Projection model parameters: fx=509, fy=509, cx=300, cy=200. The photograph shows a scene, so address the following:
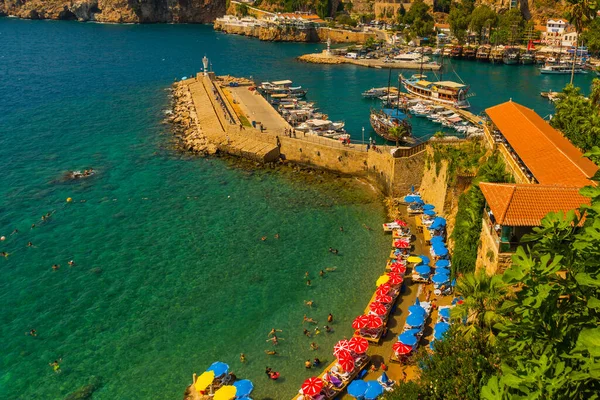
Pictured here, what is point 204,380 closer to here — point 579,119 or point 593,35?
point 579,119

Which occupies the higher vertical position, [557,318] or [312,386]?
[557,318]

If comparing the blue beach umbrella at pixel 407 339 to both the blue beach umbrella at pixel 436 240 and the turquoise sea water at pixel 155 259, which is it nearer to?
the turquoise sea water at pixel 155 259

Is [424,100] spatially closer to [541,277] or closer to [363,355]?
[363,355]

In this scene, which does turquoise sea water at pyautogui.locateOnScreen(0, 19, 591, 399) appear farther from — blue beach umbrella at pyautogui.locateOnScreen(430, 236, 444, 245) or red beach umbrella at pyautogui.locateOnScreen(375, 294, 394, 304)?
blue beach umbrella at pyautogui.locateOnScreen(430, 236, 444, 245)

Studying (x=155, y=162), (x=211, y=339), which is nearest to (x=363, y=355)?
(x=211, y=339)

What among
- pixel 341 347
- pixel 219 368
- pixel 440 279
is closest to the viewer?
pixel 219 368

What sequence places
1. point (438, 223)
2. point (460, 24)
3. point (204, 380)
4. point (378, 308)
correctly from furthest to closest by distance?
point (460, 24)
point (438, 223)
point (378, 308)
point (204, 380)

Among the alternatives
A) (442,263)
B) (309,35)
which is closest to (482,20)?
(309,35)
